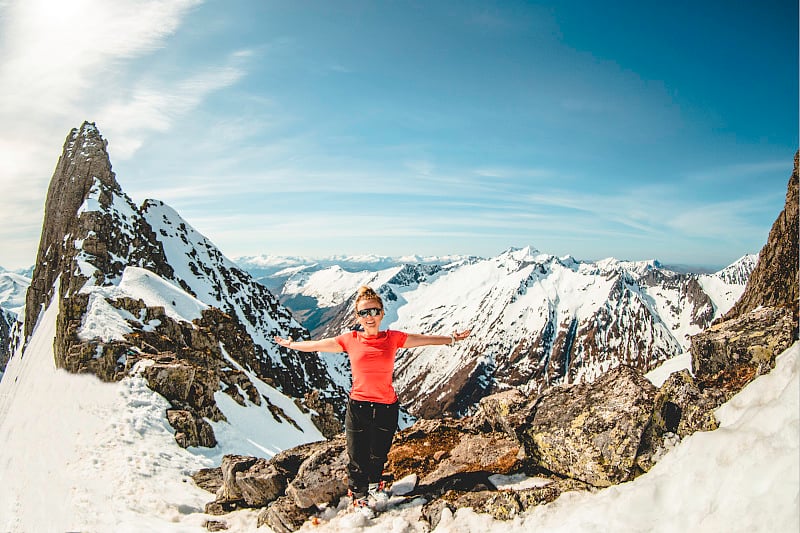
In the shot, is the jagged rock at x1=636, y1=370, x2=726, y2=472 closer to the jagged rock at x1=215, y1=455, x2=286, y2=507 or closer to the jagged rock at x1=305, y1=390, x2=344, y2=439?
the jagged rock at x1=215, y1=455, x2=286, y2=507

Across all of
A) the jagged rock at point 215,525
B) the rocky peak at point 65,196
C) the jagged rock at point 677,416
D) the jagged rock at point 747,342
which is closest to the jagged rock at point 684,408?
the jagged rock at point 677,416

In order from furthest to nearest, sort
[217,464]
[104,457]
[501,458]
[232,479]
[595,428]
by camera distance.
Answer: [217,464] → [104,457] → [232,479] → [501,458] → [595,428]

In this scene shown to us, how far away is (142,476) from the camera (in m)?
13.4

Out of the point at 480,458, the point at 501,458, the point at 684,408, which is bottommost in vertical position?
the point at 480,458

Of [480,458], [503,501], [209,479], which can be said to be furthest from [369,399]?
[209,479]

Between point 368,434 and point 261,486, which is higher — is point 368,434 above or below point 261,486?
above

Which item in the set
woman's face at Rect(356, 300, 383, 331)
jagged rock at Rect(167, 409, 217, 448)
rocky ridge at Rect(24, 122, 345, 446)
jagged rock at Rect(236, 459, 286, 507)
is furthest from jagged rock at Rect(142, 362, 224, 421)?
woman's face at Rect(356, 300, 383, 331)

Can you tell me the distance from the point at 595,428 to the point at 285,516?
7.06m

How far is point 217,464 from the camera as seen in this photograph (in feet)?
55.8

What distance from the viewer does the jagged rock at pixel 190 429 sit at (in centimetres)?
1799

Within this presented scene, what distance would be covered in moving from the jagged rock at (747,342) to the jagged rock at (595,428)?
1291 millimetres

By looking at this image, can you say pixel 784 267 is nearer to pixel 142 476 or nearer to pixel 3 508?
pixel 142 476

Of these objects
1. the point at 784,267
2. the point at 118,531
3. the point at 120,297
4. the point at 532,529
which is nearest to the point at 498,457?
the point at 532,529

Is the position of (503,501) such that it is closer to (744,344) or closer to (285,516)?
(285,516)
